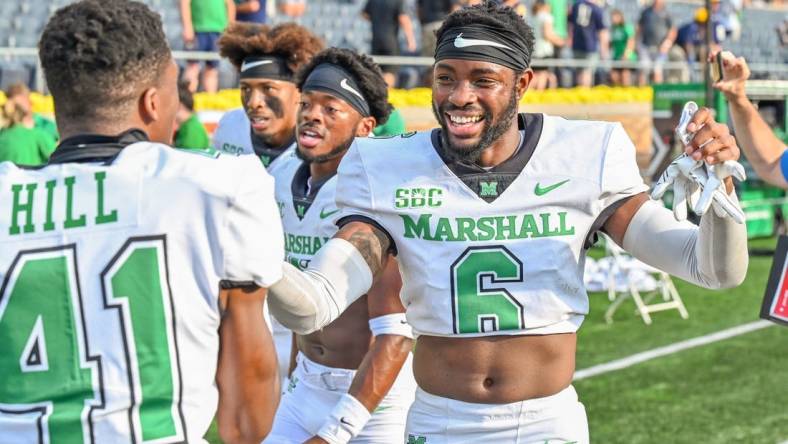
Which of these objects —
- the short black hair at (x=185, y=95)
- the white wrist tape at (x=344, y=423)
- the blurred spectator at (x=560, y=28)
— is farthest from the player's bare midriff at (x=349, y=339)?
the blurred spectator at (x=560, y=28)

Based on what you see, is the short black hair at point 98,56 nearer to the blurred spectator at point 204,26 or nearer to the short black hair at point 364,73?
the short black hair at point 364,73

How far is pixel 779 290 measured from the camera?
4.65 meters

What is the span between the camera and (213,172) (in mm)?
2363

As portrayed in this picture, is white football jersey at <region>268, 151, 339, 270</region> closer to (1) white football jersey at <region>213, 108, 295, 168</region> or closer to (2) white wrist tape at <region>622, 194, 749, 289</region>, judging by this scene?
(1) white football jersey at <region>213, 108, 295, 168</region>

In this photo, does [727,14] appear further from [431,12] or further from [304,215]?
[304,215]

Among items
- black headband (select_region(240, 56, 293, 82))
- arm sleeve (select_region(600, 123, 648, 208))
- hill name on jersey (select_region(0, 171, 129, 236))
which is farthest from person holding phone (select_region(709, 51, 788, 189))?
hill name on jersey (select_region(0, 171, 129, 236))

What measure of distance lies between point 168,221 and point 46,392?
40 cm

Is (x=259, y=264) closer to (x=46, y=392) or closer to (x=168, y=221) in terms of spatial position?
(x=168, y=221)

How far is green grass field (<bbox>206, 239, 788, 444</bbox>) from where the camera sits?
6.91 metres

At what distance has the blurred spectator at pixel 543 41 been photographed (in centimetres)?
1594

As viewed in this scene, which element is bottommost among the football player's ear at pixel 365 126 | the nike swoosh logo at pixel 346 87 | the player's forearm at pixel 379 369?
the player's forearm at pixel 379 369

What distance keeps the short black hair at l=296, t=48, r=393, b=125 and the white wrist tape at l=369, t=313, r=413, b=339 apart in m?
1.26

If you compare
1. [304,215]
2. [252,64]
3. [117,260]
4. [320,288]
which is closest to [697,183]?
[320,288]

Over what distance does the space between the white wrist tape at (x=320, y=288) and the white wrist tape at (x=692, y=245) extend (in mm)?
785
